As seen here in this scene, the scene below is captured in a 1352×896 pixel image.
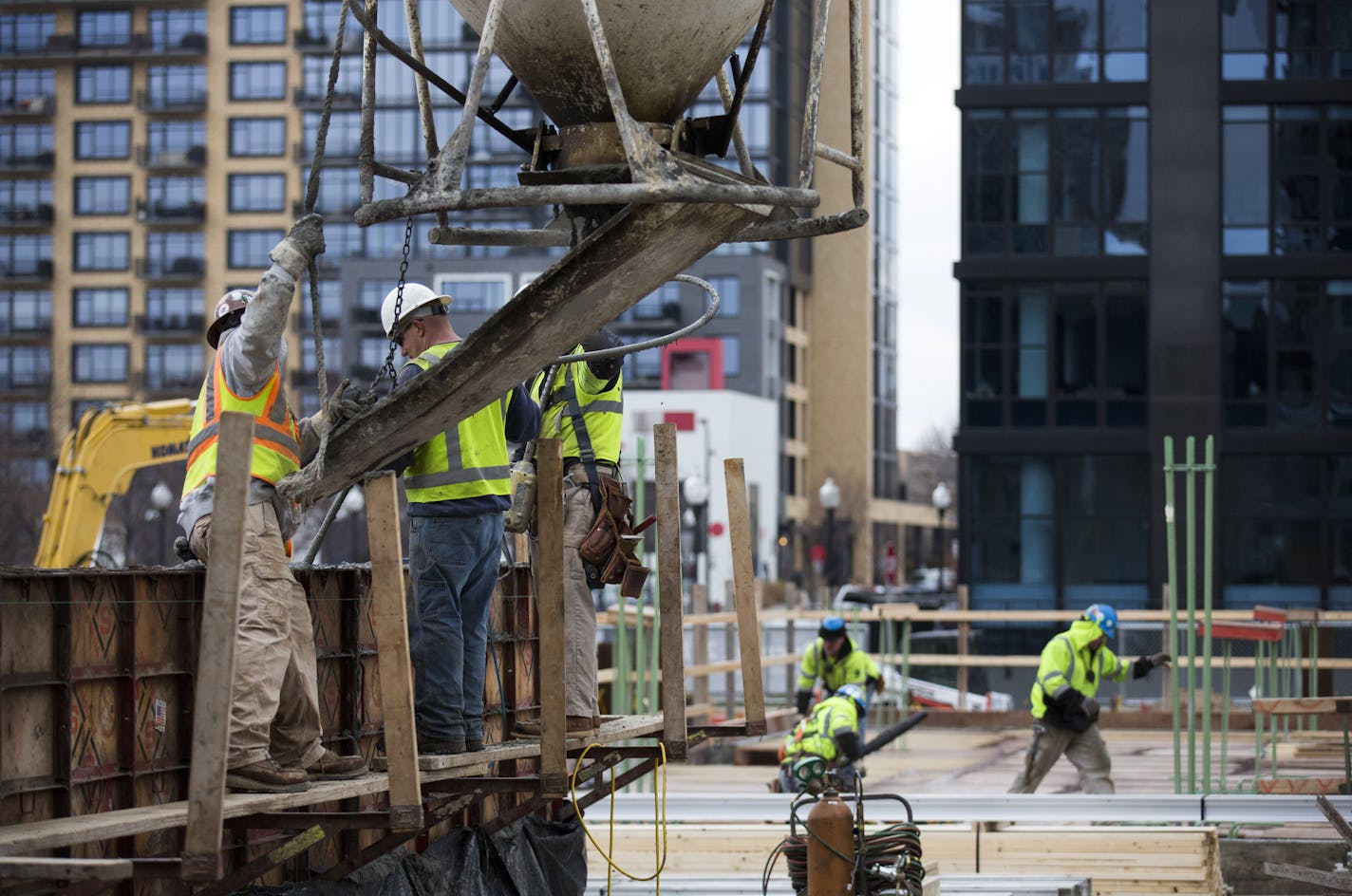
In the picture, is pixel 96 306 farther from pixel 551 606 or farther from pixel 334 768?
pixel 551 606

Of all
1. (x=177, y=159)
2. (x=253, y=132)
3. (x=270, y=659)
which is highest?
(x=253, y=132)

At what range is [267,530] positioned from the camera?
7141 mm

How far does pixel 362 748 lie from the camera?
897 centimetres

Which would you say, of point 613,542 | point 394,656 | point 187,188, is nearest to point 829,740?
point 613,542

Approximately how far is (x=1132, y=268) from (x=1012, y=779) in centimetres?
1633

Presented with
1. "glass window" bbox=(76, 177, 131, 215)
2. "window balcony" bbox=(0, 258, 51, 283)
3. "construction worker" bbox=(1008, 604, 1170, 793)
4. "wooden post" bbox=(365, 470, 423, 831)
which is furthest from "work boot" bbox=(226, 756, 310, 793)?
"glass window" bbox=(76, 177, 131, 215)

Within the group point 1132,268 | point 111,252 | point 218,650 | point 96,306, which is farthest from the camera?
point 111,252

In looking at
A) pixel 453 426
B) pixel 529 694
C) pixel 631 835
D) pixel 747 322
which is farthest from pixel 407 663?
pixel 747 322

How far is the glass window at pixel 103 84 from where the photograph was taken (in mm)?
101062

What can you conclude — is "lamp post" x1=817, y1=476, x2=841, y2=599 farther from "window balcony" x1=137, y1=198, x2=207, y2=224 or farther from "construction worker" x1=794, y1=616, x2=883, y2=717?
"window balcony" x1=137, y1=198, x2=207, y2=224

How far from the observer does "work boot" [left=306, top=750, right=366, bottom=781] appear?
7566 millimetres

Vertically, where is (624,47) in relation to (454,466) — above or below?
above

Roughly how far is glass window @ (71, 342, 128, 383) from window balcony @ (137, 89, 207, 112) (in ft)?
41.9

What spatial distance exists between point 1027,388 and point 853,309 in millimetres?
71331
